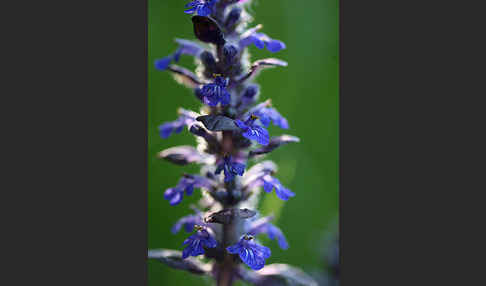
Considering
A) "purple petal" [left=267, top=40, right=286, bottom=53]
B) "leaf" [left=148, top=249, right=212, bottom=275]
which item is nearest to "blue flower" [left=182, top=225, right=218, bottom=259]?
"leaf" [left=148, top=249, right=212, bottom=275]

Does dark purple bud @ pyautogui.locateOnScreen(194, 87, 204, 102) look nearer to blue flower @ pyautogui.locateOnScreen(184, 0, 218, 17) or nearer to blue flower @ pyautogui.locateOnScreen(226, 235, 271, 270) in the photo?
blue flower @ pyautogui.locateOnScreen(184, 0, 218, 17)

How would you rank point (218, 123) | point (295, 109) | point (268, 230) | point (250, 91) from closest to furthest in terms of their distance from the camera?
point (218, 123)
point (250, 91)
point (268, 230)
point (295, 109)

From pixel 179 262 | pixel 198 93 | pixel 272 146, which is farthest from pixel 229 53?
pixel 179 262

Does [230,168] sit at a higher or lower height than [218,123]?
lower

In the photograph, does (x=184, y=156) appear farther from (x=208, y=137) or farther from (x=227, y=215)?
(x=227, y=215)

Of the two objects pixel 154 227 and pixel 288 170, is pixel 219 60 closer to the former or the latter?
pixel 288 170

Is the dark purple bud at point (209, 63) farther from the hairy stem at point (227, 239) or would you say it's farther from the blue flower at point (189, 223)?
the blue flower at point (189, 223)
